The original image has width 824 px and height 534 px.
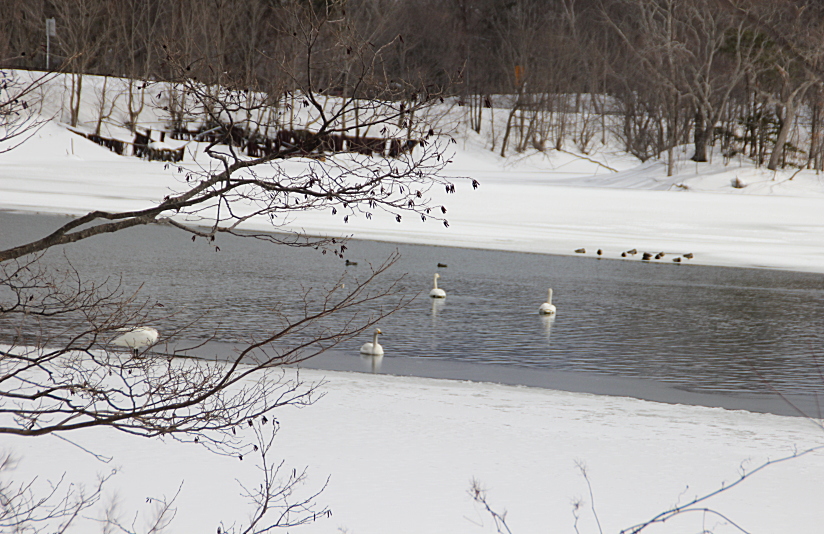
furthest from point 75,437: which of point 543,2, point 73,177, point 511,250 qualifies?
point 543,2

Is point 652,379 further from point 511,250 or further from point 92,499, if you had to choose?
point 511,250

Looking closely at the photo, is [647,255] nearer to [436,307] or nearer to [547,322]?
[547,322]

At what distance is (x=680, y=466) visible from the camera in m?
5.64

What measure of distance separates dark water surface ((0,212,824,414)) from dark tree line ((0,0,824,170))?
12.7ft

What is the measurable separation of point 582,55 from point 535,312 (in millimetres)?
41543

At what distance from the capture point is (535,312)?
11328 mm

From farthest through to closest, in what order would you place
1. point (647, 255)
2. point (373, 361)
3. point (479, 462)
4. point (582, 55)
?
point (582, 55) < point (647, 255) < point (373, 361) < point (479, 462)

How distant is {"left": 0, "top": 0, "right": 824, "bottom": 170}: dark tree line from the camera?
29.4 m

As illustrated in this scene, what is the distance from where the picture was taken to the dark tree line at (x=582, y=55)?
96.6 feet

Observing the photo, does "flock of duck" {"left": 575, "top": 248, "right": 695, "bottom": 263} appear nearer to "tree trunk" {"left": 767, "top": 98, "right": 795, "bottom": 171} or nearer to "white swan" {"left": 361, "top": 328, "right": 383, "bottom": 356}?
"white swan" {"left": 361, "top": 328, "right": 383, "bottom": 356}

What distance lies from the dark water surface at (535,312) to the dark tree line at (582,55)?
386 centimetres

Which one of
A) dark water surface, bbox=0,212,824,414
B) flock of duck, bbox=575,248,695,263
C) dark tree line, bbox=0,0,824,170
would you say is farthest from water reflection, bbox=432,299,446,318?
flock of duck, bbox=575,248,695,263

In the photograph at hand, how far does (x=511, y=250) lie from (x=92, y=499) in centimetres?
1392

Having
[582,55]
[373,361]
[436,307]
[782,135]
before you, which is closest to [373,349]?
[373,361]
